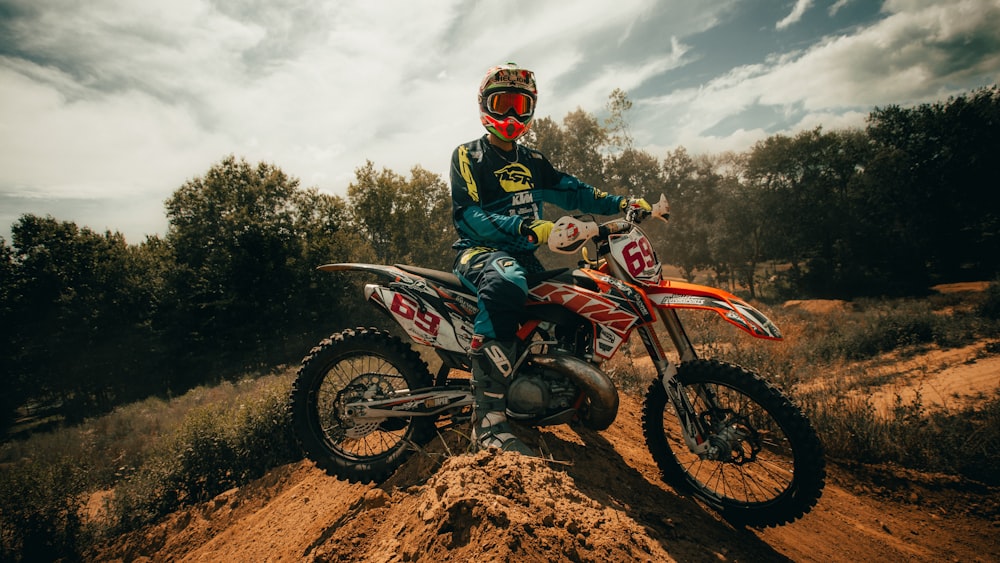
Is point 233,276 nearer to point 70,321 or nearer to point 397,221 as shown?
point 70,321

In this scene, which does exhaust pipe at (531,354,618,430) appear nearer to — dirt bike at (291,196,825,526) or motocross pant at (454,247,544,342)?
dirt bike at (291,196,825,526)

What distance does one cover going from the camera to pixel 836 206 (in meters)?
33.6

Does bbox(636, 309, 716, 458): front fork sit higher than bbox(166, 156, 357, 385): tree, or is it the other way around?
bbox(166, 156, 357, 385): tree

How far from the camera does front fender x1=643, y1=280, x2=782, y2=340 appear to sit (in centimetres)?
238

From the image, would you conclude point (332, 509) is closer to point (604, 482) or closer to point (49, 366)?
point (604, 482)

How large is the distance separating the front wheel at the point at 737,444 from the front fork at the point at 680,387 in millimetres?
19

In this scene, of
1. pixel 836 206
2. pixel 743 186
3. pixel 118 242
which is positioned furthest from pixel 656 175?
pixel 118 242

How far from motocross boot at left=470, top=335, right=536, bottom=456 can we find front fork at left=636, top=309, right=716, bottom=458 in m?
1.01

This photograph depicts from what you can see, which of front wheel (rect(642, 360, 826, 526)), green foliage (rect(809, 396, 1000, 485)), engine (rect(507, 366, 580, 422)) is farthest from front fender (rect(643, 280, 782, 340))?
green foliage (rect(809, 396, 1000, 485))

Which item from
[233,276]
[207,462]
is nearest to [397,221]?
[233,276]

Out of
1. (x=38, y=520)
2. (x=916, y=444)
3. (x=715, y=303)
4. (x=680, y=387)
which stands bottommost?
(x=916, y=444)

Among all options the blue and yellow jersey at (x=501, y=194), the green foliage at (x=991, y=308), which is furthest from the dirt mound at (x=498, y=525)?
the green foliage at (x=991, y=308)

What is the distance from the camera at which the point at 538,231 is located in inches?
109

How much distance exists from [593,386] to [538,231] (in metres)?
1.16
